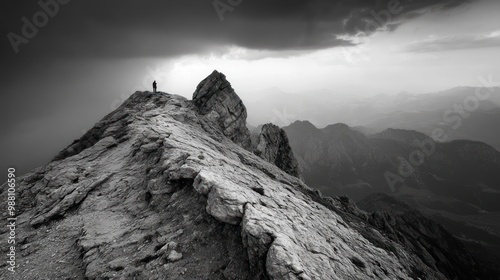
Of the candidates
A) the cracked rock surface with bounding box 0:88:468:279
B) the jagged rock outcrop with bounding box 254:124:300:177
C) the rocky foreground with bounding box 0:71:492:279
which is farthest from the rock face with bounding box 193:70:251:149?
the cracked rock surface with bounding box 0:88:468:279

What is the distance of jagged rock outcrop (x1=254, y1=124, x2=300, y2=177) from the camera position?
3332 inches

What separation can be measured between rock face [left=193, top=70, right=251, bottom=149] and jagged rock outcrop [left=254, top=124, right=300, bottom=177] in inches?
374

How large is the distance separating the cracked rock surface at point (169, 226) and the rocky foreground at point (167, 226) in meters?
0.09

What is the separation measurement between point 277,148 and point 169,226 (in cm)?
7187

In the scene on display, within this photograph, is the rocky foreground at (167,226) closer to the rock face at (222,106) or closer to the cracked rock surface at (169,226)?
the cracked rock surface at (169,226)

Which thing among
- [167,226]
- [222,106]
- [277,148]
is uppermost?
[222,106]

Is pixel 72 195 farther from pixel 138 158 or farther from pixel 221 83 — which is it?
pixel 221 83

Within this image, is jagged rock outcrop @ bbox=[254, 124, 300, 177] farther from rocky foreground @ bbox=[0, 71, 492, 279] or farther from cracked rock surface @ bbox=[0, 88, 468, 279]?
cracked rock surface @ bbox=[0, 88, 468, 279]

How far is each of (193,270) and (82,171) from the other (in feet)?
78.3

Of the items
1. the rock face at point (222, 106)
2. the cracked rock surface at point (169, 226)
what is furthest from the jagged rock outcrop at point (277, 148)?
the cracked rock surface at point (169, 226)

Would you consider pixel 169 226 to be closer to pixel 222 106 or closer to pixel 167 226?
pixel 167 226

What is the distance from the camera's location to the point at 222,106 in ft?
238

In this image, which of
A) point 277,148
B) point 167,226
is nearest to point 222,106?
point 277,148

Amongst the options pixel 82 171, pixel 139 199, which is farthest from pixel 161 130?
pixel 139 199
